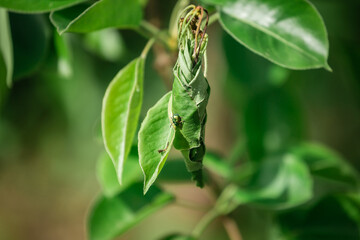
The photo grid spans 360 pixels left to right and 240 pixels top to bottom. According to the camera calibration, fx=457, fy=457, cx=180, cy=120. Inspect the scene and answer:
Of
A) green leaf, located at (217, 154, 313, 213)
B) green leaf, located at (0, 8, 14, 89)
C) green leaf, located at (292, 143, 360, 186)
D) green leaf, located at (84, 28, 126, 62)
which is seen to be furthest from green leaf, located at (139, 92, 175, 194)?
green leaf, located at (84, 28, 126, 62)

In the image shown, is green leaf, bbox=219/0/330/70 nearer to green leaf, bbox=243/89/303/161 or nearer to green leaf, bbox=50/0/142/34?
green leaf, bbox=50/0/142/34

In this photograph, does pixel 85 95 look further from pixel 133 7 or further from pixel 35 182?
pixel 133 7

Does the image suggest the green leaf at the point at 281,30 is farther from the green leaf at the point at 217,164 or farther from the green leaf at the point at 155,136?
the green leaf at the point at 217,164

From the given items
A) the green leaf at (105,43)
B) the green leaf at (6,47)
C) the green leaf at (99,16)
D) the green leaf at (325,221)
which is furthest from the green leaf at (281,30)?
the green leaf at (105,43)

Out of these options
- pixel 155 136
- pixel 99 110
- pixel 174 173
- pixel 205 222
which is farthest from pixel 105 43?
pixel 99 110

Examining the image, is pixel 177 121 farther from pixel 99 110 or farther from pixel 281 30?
pixel 99 110
